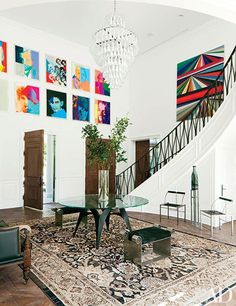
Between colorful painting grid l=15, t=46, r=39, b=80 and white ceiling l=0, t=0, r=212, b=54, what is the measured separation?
0.82 metres

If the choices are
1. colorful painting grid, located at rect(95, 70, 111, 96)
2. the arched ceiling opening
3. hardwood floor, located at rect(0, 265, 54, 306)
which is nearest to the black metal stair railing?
the arched ceiling opening

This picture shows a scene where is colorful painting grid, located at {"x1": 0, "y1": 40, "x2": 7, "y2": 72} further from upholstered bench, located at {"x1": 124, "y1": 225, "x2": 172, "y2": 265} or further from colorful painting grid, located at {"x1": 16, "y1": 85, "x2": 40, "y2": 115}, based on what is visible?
upholstered bench, located at {"x1": 124, "y1": 225, "x2": 172, "y2": 265}

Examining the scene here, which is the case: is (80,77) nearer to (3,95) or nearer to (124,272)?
(3,95)

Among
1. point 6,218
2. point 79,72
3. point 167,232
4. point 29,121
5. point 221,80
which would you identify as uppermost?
point 79,72

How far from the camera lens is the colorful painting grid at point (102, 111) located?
9.24 meters

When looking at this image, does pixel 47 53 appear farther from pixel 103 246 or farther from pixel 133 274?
pixel 133 274

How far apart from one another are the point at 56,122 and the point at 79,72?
201 centimetres

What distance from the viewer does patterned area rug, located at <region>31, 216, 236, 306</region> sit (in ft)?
8.60

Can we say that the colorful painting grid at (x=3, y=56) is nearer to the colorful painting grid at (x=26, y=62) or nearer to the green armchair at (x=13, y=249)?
the colorful painting grid at (x=26, y=62)

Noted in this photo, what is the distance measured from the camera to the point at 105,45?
5.22 metres

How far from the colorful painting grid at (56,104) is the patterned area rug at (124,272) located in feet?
15.2

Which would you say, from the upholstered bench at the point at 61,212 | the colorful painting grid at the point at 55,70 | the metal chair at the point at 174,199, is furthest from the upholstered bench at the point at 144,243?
the colorful painting grid at the point at 55,70

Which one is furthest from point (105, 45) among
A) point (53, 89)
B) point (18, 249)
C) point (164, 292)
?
point (164, 292)

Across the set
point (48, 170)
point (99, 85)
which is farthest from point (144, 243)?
point (48, 170)
